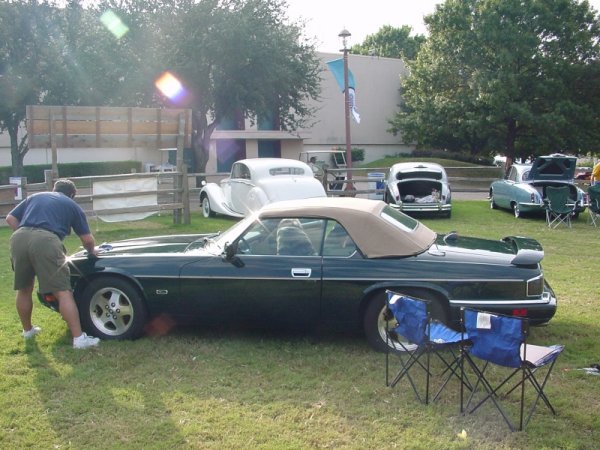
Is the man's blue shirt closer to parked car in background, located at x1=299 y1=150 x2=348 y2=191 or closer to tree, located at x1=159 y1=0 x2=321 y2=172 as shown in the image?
parked car in background, located at x1=299 y1=150 x2=348 y2=191

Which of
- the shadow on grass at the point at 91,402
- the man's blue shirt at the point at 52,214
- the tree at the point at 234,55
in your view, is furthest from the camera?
the tree at the point at 234,55

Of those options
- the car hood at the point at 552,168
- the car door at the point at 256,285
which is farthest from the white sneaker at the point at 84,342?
the car hood at the point at 552,168

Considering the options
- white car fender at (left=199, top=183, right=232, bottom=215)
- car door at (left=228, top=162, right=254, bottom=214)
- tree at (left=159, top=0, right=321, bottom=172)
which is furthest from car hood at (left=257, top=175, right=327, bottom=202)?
tree at (left=159, top=0, right=321, bottom=172)

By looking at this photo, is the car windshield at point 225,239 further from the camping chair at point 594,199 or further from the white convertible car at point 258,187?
the camping chair at point 594,199

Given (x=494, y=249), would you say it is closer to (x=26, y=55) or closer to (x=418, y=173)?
(x=418, y=173)

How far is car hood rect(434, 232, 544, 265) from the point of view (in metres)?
5.44

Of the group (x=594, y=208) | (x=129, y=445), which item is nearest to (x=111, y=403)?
(x=129, y=445)

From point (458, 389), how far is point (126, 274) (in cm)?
310

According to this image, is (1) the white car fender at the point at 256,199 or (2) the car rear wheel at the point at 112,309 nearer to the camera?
(2) the car rear wheel at the point at 112,309

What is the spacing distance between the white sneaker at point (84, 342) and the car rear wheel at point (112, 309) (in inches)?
7.9

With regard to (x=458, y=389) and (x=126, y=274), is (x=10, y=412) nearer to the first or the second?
(x=126, y=274)

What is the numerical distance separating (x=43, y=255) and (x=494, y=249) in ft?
13.6

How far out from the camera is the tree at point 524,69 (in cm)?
2894

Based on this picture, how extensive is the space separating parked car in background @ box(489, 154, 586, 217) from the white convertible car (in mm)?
5089
